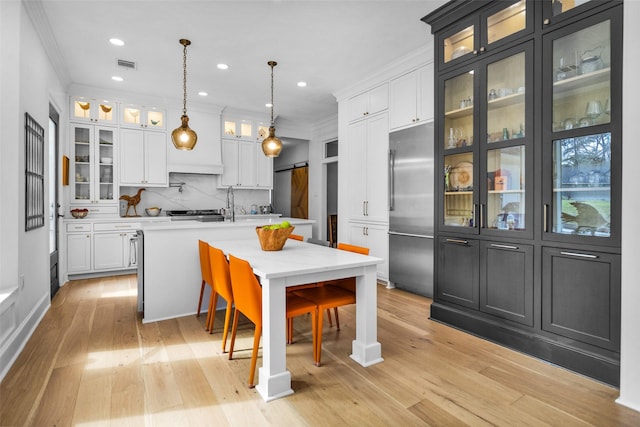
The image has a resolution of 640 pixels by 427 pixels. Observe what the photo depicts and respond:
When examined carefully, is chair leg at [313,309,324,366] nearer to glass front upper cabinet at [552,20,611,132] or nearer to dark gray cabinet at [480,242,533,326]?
dark gray cabinet at [480,242,533,326]

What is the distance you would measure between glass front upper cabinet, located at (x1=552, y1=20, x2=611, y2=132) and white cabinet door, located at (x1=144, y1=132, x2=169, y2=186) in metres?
5.29

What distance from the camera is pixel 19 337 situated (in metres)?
2.59

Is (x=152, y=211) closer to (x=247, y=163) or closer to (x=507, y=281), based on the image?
(x=247, y=163)

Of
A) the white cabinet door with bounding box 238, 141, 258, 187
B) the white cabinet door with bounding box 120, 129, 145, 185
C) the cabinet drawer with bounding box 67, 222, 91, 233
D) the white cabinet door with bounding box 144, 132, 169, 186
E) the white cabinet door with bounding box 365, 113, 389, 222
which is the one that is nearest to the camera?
the white cabinet door with bounding box 365, 113, 389, 222

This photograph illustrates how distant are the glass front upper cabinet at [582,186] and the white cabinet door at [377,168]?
219 cm

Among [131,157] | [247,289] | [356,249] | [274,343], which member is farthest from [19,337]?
[131,157]

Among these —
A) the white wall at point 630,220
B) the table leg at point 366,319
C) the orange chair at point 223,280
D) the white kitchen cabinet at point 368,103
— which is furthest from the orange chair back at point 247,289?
the white kitchen cabinet at point 368,103

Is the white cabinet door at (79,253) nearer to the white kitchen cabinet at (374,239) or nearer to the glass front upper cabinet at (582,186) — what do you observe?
the white kitchen cabinet at (374,239)

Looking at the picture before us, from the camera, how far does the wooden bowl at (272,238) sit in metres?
Result: 2.75

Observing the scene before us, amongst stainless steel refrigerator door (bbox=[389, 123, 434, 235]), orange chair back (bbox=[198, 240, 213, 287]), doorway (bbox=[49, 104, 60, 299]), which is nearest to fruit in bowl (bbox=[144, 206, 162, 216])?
doorway (bbox=[49, 104, 60, 299])

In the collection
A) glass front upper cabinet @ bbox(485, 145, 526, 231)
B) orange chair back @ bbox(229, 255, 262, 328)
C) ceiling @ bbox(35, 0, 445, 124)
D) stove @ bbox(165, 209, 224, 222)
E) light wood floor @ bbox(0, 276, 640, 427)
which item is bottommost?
light wood floor @ bbox(0, 276, 640, 427)

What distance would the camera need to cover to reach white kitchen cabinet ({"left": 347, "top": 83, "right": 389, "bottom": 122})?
14.8 ft

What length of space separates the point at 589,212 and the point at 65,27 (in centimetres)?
473

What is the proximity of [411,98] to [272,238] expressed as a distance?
2.52 meters
